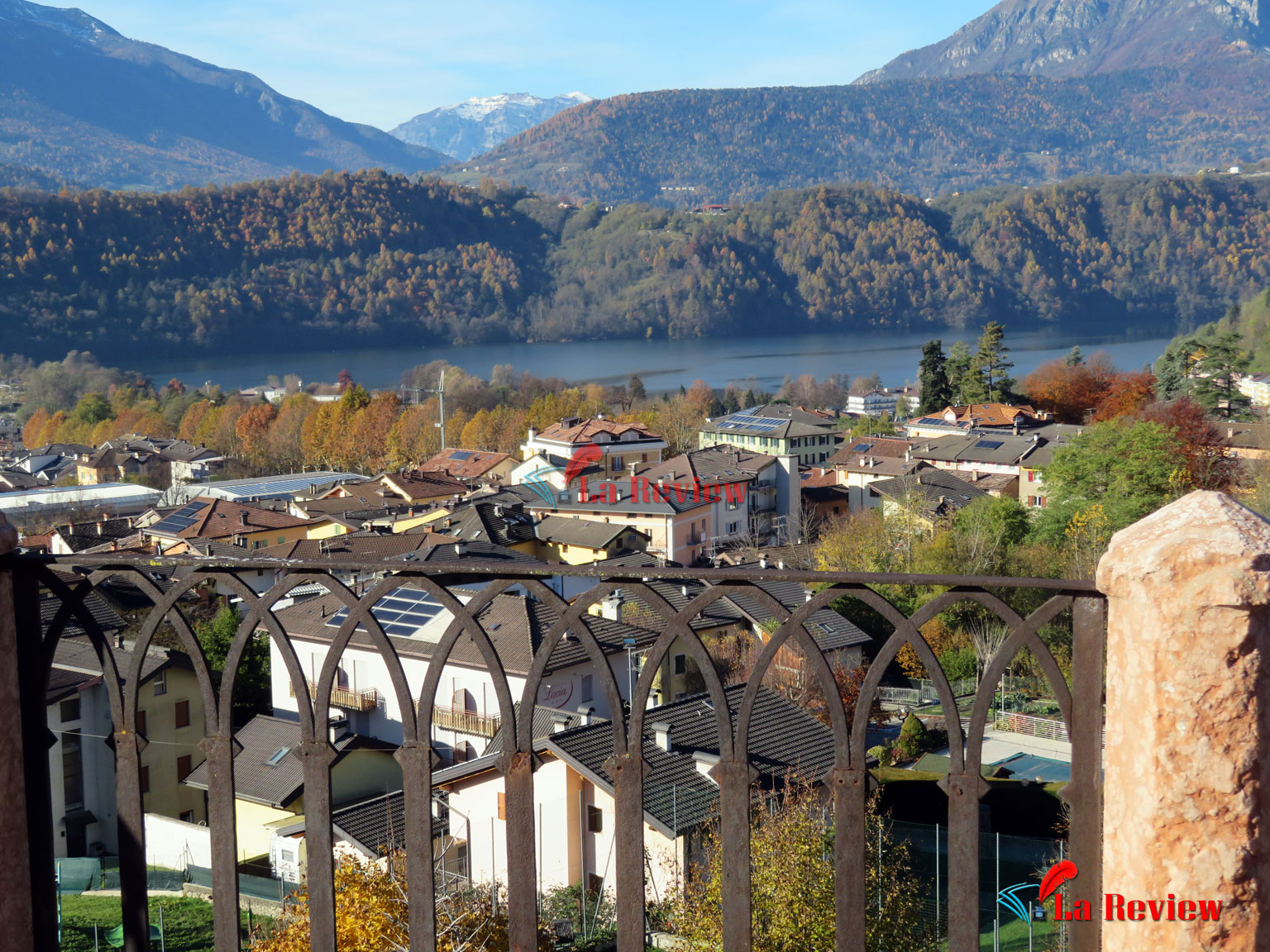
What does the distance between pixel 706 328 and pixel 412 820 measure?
3645 inches

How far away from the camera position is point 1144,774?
38.1 inches

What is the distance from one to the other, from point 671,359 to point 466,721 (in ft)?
217

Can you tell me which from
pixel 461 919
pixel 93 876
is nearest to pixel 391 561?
pixel 461 919

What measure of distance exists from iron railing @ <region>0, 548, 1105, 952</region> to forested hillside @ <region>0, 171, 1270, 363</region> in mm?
75023

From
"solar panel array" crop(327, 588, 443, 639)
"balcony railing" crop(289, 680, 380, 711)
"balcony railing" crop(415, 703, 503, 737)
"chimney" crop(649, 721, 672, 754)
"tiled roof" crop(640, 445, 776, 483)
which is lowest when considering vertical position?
"balcony railing" crop(415, 703, 503, 737)

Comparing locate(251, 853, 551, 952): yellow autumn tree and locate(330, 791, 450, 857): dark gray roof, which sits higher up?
locate(251, 853, 551, 952): yellow autumn tree

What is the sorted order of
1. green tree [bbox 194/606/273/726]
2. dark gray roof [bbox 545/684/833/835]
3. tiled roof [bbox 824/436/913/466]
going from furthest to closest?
1. tiled roof [bbox 824/436/913/466]
2. green tree [bbox 194/606/273/726]
3. dark gray roof [bbox 545/684/833/835]

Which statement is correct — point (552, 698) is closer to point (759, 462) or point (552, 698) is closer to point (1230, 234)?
point (759, 462)

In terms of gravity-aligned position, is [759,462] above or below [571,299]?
below

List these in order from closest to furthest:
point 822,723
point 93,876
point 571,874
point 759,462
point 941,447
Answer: point 571,874, point 93,876, point 822,723, point 759,462, point 941,447

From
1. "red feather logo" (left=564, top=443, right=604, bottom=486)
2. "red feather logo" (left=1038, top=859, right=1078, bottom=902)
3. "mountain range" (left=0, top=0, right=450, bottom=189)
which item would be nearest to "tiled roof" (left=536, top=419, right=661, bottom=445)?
"red feather logo" (left=564, top=443, right=604, bottom=486)

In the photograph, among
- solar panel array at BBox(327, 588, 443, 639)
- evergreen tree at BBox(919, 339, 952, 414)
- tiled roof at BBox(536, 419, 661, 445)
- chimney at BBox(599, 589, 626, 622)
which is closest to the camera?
solar panel array at BBox(327, 588, 443, 639)

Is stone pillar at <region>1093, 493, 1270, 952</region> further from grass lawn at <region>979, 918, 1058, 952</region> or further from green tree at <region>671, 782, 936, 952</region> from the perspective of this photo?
grass lawn at <region>979, 918, 1058, 952</region>

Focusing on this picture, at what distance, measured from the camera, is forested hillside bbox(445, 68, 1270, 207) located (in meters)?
161
